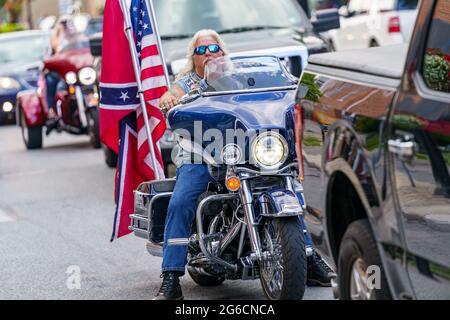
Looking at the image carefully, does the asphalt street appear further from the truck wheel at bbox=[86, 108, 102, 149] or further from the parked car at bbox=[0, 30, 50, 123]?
the parked car at bbox=[0, 30, 50, 123]

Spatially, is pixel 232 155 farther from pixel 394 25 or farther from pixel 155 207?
pixel 394 25

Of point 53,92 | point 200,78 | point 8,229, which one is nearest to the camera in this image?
point 200,78

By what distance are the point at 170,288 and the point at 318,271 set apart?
2.91ft

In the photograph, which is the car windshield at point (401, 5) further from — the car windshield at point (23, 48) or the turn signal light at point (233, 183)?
the turn signal light at point (233, 183)

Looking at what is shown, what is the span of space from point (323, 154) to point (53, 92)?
1366cm

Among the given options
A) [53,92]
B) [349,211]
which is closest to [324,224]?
[349,211]

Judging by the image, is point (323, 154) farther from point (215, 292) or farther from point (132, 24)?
point (132, 24)

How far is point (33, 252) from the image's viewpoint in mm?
10086

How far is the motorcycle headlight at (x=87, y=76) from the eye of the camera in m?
18.0

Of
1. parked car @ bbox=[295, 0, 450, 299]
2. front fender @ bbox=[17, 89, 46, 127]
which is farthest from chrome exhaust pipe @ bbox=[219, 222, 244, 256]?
front fender @ bbox=[17, 89, 46, 127]

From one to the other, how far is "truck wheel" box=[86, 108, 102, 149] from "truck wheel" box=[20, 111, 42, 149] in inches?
72.8

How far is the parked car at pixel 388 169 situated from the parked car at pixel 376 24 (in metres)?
13.4

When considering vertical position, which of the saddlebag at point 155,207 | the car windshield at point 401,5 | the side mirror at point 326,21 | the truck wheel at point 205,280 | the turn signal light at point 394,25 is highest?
the saddlebag at point 155,207

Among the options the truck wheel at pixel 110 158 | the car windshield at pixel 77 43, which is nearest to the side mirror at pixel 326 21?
the truck wheel at pixel 110 158
